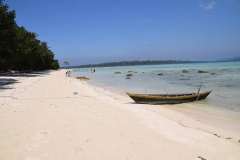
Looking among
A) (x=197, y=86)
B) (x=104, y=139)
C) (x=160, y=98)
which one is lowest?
(x=197, y=86)

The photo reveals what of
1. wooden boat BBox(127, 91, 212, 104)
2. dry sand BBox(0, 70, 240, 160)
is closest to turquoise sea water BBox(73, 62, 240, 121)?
wooden boat BBox(127, 91, 212, 104)

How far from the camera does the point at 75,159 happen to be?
4.32 meters

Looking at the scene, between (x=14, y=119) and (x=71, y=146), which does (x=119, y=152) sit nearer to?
(x=71, y=146)

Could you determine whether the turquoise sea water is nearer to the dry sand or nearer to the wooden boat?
the wooden boat

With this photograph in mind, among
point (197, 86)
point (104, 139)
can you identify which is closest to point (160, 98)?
point (104, 139)

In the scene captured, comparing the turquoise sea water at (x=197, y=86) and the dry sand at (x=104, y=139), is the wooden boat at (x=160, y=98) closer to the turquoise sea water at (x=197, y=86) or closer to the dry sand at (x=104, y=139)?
the turquoise sea water at (x=197, y=86)

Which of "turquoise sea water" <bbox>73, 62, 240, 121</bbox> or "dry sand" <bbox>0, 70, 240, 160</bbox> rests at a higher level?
"dry sand" <bbox>0, 70, 240, 160</bbox>

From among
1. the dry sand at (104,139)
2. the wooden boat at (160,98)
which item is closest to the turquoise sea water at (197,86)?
the wooden boat at (160,98)

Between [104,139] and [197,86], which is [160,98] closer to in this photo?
[104,139]

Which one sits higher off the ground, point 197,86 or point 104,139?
point 104,139

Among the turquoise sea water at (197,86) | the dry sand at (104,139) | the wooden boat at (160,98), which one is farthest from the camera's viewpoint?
the wooden boat at (160,98)

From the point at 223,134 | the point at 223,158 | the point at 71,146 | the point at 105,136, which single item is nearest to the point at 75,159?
the point at 71,146

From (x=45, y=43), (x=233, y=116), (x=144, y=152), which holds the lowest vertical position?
(x=233, y=116)

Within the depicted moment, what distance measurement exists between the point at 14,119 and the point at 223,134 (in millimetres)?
8672
